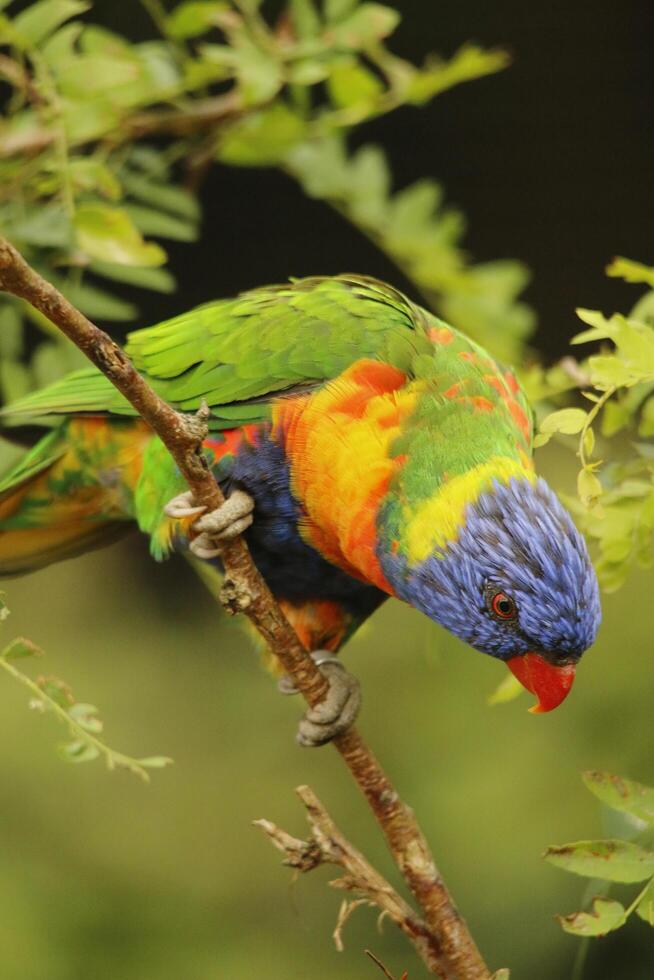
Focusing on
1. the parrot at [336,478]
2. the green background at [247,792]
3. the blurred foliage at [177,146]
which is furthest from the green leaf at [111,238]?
the green background at [247,792]

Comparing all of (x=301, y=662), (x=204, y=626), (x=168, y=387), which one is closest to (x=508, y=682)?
(x=301, y=662)

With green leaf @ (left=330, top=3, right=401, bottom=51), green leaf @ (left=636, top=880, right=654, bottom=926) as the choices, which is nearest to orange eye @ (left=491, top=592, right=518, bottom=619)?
green leaf @ (left=636, top=880, right=654, bottom=926)

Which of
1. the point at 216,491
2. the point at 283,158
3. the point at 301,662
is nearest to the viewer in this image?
the point at 216,491

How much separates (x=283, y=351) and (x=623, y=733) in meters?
1.20

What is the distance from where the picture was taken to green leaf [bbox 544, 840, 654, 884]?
3.97 ft

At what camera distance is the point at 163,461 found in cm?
187

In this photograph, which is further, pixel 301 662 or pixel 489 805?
pixel 489 805

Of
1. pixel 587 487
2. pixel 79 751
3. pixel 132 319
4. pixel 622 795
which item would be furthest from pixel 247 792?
pixel 587 487

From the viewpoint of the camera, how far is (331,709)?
5.69 ft

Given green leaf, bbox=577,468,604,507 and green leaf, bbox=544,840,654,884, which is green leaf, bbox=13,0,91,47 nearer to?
green leaf, bbox=577,468,604,507

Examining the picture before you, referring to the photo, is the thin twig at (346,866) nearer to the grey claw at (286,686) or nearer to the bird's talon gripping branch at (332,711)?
the bird's talon gripping branch at (332,711)

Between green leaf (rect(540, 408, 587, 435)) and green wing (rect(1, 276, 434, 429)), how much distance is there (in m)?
0.48

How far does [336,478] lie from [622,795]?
0.64 m

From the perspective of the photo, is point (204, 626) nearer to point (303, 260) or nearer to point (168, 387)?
point (303, 260)
